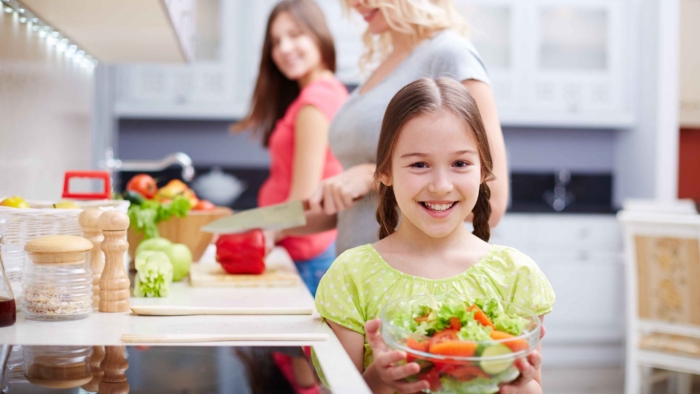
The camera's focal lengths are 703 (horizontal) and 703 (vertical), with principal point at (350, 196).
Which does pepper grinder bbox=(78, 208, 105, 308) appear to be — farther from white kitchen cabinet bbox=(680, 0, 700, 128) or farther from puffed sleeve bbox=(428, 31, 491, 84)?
white kitchen cabinet bbox=(680, 0, 700, 128)

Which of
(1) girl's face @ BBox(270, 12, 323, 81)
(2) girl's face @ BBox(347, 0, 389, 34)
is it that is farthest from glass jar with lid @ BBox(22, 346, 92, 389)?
(1) girl's face @ BBox(270, 12, 323, 81)

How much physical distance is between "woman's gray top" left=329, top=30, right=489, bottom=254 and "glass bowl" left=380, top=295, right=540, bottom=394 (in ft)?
1.94

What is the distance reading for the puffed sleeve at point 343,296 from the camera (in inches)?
40.3

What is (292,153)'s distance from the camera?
212cm

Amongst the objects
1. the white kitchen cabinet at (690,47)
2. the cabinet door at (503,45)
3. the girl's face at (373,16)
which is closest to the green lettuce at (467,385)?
the girl's face at (373,16)

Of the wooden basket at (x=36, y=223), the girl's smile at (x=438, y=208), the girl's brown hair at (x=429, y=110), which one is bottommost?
the wooden basket at (x=36, y=223)

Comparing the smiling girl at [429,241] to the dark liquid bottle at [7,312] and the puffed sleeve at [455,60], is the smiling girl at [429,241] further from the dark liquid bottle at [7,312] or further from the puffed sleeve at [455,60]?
the dark liquid bottle at [7,312]

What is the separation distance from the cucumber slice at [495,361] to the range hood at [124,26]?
3.54 ft

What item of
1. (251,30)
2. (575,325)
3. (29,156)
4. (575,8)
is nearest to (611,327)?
(575,325)

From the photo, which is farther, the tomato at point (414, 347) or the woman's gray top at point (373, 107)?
the woman's gray top at point (373, 107)

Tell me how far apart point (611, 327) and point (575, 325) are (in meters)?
0.21

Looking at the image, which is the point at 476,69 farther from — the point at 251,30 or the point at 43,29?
the point at 251,30

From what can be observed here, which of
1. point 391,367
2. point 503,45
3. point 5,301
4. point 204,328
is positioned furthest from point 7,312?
point 503,45

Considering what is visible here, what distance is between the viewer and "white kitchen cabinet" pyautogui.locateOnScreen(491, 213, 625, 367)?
153 inches
